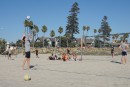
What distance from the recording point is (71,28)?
304ft

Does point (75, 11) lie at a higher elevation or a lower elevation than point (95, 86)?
higher

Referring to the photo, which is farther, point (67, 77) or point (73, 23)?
point (73, 23)

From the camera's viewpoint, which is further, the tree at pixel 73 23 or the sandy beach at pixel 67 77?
the tree at pixel 73 23

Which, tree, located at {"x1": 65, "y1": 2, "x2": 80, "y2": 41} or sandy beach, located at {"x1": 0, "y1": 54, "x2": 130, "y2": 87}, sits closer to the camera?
sandy beach, located at {"x1": 0, "y1": 54, "x2": 130, "y2": 87}

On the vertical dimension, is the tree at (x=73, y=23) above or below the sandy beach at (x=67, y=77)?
above

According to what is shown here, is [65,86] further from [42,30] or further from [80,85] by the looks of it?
[42,30]

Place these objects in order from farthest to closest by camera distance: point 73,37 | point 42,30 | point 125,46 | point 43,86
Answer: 1. point 42,30
2. point 73,37
3. point 125,46
4. point 43,86

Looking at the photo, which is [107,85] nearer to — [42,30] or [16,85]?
[16,85]

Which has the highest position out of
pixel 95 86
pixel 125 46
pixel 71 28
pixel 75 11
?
pixel 75 11

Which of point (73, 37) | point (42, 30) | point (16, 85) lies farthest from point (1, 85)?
point (42, 30)

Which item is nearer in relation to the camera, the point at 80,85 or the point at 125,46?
the point at 80,85

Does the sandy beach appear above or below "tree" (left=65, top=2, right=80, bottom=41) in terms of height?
below

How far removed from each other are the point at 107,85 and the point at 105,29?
319 ft

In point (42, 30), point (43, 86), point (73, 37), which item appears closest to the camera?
point (43, 86)
